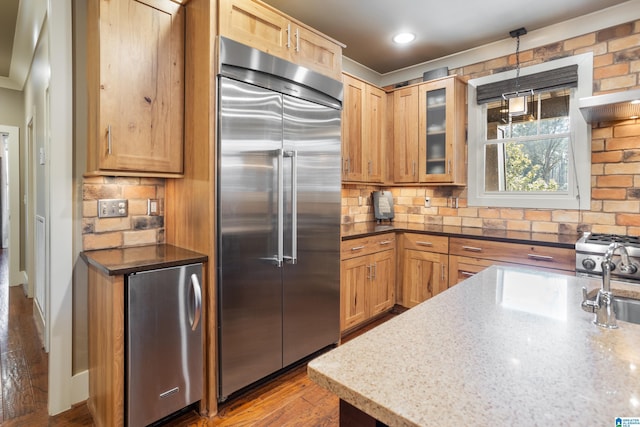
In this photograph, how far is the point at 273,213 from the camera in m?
2.22

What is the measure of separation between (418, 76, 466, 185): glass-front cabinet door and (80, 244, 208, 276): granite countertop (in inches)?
100

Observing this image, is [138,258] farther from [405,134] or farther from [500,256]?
[405,134]

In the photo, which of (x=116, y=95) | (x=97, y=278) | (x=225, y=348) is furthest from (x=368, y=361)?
(x=116, y=95)

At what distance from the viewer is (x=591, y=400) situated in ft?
1.99

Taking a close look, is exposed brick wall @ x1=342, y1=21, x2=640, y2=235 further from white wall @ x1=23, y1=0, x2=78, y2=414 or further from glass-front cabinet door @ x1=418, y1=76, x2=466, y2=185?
white wall @ x1=23, y1=0, x2=78, y2=414

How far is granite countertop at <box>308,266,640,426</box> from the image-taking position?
0.58 meters

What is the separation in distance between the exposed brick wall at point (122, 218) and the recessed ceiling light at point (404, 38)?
95.9 inches

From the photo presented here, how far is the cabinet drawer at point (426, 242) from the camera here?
10.4ft

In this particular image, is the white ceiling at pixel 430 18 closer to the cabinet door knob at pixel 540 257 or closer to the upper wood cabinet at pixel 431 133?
the upper wood cabinet at pixel 431 133

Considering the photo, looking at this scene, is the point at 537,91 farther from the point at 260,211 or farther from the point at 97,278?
the point at 97,278

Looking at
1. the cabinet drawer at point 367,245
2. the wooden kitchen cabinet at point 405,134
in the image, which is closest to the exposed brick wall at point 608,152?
the wooden kitchen cabinet at point 405,134

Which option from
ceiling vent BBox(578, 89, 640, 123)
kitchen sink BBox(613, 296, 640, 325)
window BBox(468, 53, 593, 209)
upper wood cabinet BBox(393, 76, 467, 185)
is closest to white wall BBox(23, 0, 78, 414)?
kitchen sink BBox(613, 296, 640, 325)

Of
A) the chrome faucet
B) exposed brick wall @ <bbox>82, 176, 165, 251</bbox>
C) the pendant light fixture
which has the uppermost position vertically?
the pendant light fixture

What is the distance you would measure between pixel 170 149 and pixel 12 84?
13.9 ft
